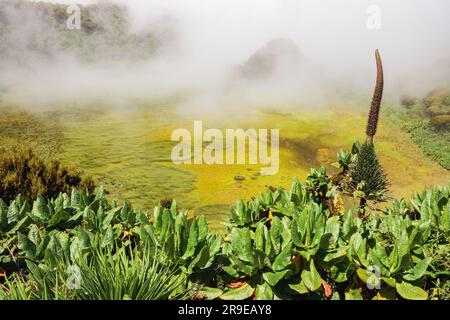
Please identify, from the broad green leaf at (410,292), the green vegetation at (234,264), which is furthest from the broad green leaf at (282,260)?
the broad green leaf at (410,292)

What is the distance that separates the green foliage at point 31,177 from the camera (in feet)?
17.8

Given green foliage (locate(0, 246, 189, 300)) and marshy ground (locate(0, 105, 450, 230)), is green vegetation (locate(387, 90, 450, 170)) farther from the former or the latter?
green foliage (locate(0, 246, 189, 300))

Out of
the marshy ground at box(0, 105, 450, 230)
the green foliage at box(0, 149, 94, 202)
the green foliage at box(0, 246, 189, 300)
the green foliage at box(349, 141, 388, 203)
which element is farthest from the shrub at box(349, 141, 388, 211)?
the green foliage at box(0, 149, 94, 202)

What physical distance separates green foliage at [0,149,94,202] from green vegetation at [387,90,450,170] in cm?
1576

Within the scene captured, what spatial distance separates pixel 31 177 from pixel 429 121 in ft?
72.1

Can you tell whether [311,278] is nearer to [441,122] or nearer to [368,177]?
[368,177]

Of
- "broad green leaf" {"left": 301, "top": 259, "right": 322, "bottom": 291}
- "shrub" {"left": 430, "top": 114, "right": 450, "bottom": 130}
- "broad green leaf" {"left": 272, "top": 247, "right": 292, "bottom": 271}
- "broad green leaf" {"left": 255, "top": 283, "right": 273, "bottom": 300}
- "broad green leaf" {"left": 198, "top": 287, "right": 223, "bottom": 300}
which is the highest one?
"shrub" {"left": 430, "top": 114, "right": 450, "bottom": 130}

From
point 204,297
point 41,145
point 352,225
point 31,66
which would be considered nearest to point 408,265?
point 352,225

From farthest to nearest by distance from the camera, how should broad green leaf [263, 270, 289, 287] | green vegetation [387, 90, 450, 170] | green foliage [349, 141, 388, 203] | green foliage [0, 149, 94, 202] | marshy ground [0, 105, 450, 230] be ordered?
green vegetation [387, 90, 450, 170]
marshy ground [0, 105, 450, 230]
green foliage [0, 149, 94, 202]
green foliage [349, 141, 388, 203]
broad green leaf [263, 270, 289, 287]

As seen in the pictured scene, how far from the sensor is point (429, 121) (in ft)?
71.6

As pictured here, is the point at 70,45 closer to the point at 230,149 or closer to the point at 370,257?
the point at 230,149

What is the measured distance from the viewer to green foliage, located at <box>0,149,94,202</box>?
17.8 ft

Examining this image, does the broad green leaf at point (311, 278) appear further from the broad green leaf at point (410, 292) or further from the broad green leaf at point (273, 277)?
the broad green leaf at point (410, 292)

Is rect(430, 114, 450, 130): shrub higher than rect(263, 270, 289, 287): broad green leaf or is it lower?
higher
